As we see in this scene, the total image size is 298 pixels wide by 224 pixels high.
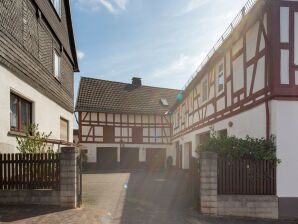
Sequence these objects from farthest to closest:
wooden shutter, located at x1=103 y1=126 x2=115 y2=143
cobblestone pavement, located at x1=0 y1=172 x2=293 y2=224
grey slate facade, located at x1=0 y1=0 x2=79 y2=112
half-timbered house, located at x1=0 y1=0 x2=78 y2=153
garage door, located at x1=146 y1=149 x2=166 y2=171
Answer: garage door, located at x1=146 y1=149 x2=166 y2=171 → wooden shutter, located at x1=103 y1=126 x2=115 y2=143 → grey slate facade, located at x1=0 y1=0 x2=79 y2=112 → half-timbered house, located at x1=0 y1=0 x2=78 y2=153 → cobblestone pavement, located at x1=0 y1=172 x2=293 y2=224

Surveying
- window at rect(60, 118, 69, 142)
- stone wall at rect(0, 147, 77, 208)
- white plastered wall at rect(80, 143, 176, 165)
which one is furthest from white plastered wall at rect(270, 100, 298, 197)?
white plastered wall at rect(80, 143, 176, 165)

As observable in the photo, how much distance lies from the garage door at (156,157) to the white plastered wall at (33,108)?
1605cm

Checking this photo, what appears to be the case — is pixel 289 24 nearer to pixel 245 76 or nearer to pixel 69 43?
pixel 245 76

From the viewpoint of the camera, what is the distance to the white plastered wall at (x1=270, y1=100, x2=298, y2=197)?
8234 millimetres

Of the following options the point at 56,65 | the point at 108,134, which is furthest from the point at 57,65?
the point at 108,134

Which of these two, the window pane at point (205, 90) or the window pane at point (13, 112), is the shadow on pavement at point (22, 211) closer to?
the window pane at point (13, 112)

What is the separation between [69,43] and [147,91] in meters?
18.0

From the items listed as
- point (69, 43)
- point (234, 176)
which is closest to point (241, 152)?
point (234, 176)

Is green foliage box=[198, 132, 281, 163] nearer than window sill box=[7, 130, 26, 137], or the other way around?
green foliage box=[198, 132, 281, 163]

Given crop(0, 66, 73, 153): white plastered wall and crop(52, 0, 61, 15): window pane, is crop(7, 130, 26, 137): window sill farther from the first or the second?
crop(52, 0, 61, 15): window pane

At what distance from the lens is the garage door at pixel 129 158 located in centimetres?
2984

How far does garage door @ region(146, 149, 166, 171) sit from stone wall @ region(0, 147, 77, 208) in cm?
2233

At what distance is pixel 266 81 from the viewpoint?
29.0 ft

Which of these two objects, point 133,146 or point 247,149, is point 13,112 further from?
point 133,146
